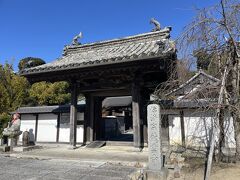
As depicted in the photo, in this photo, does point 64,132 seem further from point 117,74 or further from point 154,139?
point 154,139

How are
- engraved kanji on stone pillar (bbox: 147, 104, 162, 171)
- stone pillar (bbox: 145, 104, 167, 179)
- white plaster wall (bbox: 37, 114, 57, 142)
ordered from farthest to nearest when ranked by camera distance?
white plaster wall (bbox: 37, 114, 57, 142) < engraved kanji on stone pillar (bbox: 147, 104, 162, 171) < stone pillar (bbox: 145, 104, 167, 179)

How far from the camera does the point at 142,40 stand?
11.5 meters

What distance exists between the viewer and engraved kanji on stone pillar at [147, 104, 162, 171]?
18.4 feet

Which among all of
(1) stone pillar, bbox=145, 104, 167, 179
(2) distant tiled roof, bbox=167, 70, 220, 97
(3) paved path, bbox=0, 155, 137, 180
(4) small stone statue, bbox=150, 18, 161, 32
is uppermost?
(4) small stone statue, bbox=150, 18, 161, 32

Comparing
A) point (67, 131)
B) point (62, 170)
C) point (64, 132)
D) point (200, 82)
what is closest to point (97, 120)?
point (67, 131)

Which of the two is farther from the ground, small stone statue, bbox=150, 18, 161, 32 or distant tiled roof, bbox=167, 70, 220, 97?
small stone statue, bbox=150, 18, 161, 32

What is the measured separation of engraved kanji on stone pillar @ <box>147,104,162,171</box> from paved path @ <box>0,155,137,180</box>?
752 mm

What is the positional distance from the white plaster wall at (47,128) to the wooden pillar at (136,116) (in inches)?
212

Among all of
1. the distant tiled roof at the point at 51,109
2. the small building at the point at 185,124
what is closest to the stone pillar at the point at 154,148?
the small building at the point at 185,124

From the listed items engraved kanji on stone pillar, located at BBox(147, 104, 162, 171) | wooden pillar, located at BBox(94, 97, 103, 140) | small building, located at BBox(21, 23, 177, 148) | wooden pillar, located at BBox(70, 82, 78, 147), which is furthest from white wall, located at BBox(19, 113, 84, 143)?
engraved kanji on stone pillar, located at BBox(147, 104, 162, 171)

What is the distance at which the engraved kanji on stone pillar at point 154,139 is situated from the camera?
562 centimetres

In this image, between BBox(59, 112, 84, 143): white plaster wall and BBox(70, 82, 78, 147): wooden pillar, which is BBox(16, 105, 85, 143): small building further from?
BBox(70, 82, 78, 147): wooden pillar

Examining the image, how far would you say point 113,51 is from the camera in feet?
36.1

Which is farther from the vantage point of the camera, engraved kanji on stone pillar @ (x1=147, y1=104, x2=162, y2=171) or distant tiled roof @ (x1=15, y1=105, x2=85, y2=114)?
distant tiled roof @ (x1=15, y1=105, x2=85, y2=114)
